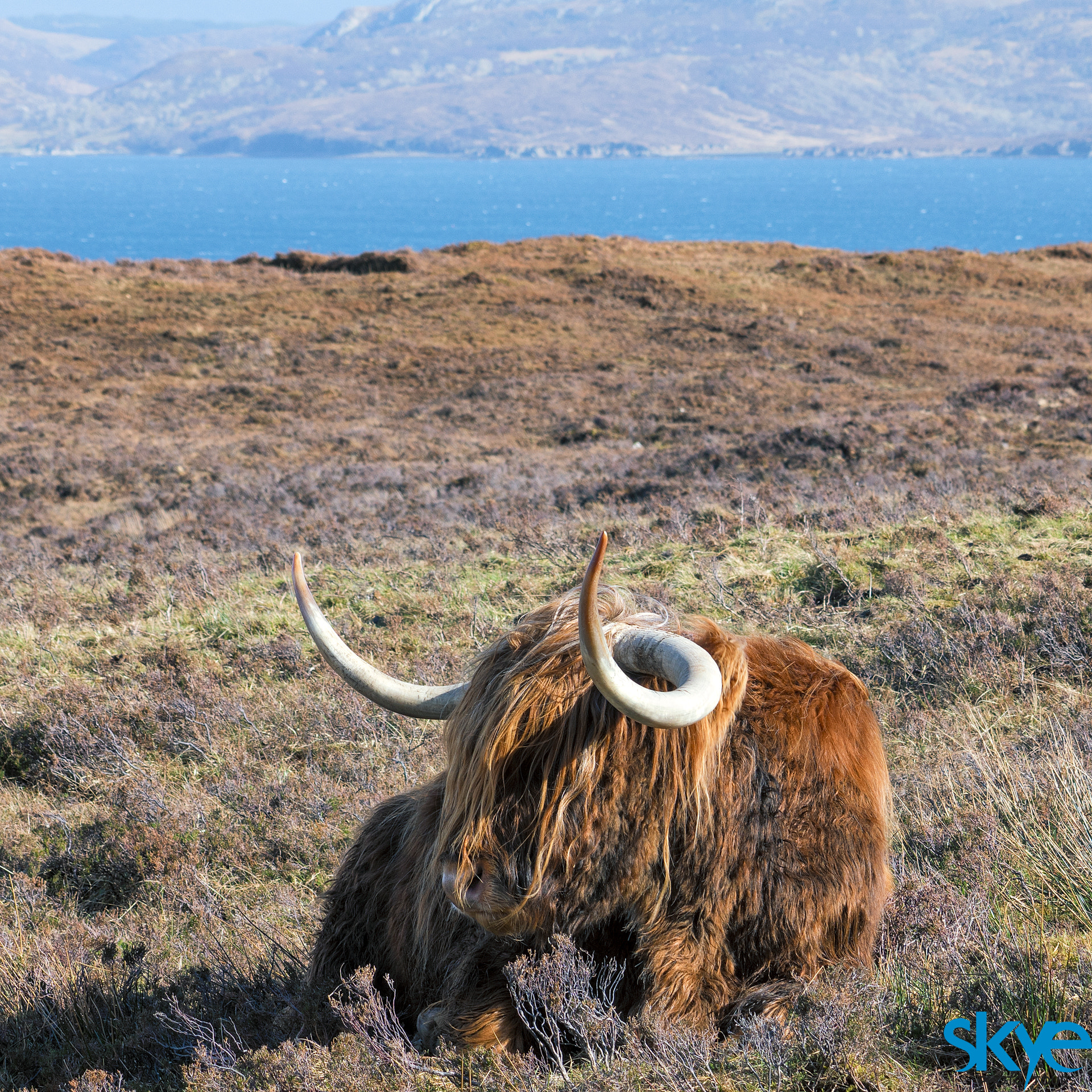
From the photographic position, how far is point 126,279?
2852cm

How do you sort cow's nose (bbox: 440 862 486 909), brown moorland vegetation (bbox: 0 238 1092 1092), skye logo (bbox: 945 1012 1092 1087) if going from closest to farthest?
skye logo (bbox: 945 1012 1092 1087)
cow's nose (bbox: 440 862 486 909)
brown moorland vegetation (bbox: 0 238 1092 1092)

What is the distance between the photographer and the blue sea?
88.7 m

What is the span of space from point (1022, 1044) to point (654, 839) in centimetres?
90

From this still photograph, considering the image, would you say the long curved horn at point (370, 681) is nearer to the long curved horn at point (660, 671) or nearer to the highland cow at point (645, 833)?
the highland cow at point (645, 833)

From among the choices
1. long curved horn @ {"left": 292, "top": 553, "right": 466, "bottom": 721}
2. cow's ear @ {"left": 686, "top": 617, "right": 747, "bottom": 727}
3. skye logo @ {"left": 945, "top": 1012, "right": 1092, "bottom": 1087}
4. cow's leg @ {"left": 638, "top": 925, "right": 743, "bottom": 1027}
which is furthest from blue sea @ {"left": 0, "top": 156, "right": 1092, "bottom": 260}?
skye logo @ {"left": 945, "top": 1012, "right": 1092, "bottom": 1087}

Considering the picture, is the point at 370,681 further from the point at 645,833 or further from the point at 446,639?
the point at 446,639

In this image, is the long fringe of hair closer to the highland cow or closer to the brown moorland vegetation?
the highland cow

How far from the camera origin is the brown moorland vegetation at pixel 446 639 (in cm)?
255

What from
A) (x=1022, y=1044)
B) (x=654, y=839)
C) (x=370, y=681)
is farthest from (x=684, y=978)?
(x=370, y=681)

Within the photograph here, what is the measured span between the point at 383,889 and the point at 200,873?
5.45 feet

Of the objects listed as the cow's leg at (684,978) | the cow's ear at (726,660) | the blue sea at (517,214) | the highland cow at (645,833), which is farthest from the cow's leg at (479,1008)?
the blue sea at (517,214)

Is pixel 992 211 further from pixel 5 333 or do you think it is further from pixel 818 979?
pixel 818 979

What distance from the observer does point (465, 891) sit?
2.29 m

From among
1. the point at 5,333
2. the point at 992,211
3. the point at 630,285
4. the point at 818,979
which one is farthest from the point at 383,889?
the point at 992,211
